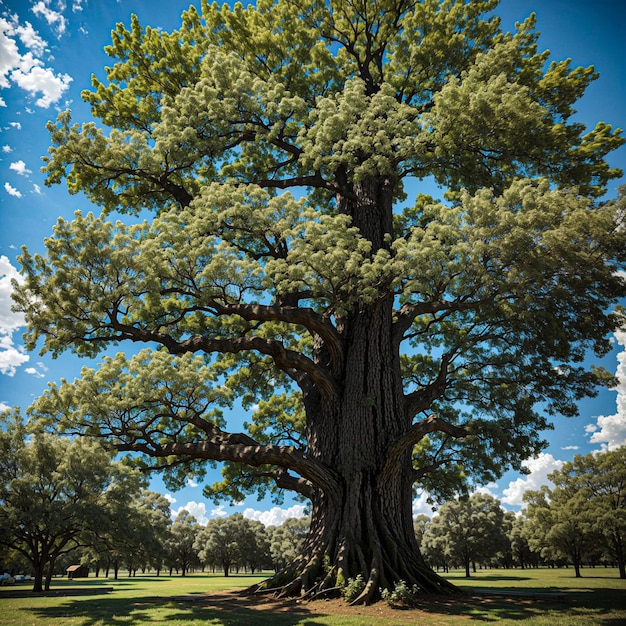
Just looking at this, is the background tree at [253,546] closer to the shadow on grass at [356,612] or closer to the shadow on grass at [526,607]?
the shadow on grass at [356,612]

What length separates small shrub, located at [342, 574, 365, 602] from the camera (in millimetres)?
8555

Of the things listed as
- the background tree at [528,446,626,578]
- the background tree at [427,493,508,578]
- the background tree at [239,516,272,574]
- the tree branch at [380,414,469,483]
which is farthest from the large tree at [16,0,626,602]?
the background tree at [239,516,272,574]

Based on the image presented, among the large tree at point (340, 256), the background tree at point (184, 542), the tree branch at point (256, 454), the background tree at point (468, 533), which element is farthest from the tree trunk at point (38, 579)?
the background tree at point (184, 542)

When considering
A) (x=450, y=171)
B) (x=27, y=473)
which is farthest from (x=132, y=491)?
(x=450, y=171)

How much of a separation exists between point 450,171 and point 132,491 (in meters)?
23.8

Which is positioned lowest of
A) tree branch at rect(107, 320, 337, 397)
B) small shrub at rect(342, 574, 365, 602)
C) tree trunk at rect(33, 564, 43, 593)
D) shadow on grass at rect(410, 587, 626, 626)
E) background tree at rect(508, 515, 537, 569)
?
background tree at rect(508, 515, 537, 569)

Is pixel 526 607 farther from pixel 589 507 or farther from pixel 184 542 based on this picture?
pixel 184 542

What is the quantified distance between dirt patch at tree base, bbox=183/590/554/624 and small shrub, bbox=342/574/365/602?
13 cm

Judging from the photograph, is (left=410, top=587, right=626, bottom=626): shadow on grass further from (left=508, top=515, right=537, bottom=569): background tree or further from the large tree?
(left=508, top=515, right=537, bottom=569): background tree

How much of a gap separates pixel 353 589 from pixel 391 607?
33.1 inches

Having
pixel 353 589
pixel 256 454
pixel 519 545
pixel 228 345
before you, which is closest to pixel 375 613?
pixel 353 589

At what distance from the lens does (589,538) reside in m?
34.1

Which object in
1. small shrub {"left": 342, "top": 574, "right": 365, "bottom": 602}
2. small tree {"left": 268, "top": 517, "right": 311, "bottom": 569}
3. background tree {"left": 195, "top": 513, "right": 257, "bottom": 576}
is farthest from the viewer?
small tree {"left": 268, "top": 517, "right": 311, "bottom": 569}

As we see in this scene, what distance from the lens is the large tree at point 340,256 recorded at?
9508 mm
